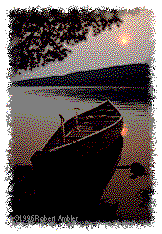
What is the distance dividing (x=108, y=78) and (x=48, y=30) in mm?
797

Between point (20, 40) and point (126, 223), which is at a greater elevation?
point (20, 40)

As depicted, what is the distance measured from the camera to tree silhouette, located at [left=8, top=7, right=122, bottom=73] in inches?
83.2

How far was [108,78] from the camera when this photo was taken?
211cm

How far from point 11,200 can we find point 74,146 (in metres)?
0.85

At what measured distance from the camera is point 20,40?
7.16 feet

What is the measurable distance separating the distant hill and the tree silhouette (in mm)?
200

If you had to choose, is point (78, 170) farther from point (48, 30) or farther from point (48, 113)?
point (48, 30)

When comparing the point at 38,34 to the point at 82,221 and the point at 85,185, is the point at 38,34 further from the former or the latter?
the point at 82,221

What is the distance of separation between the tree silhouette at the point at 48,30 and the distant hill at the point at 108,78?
0.66 ft

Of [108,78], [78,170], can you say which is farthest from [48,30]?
[78,170]

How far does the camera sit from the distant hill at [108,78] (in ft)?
6.82

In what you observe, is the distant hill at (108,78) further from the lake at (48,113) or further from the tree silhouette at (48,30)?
the tree silhouette at (48,30)

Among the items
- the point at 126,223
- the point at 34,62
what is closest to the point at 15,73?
the point at 34,62

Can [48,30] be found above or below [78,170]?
above
